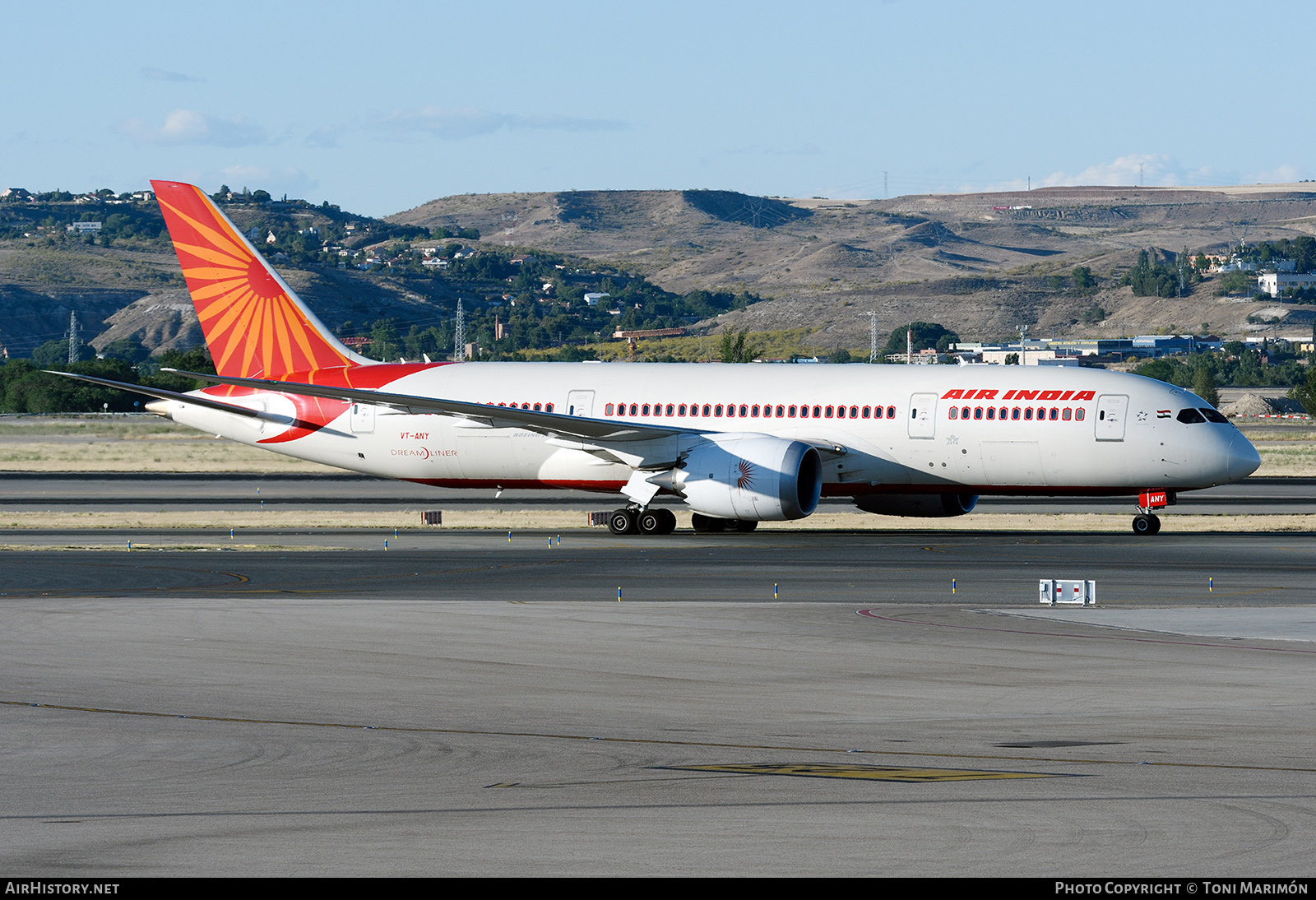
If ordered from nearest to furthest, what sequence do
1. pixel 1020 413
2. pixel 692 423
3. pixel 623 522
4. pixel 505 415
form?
pixel 1020 413 < pixel 505 415 < pixel 623 522 < pixel 692 423

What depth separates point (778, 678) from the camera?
1900 cm

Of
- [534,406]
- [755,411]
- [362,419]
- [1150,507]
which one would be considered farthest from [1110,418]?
[362,419]

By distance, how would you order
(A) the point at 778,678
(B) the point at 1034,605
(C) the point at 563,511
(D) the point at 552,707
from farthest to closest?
(C) the point at 563,511
(B) the point at 1034,605
(A) the point at 778,678
(D) the point at 552,707

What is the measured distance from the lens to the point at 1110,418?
39.1 m

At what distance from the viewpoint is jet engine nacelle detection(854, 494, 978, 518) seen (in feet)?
135

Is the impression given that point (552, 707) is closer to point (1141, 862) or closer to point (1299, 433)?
point (1141, 862)

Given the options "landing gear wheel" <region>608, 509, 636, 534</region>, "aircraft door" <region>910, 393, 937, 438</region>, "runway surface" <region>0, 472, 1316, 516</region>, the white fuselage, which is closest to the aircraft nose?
the white fuselage

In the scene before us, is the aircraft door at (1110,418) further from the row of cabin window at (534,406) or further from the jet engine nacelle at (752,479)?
the row of cabin window at (534,406)

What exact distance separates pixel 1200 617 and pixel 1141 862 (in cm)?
1538

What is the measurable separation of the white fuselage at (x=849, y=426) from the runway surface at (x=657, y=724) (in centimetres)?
767

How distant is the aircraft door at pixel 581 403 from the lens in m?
43.2

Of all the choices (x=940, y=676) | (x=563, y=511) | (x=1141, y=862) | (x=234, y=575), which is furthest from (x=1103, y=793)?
(x=563, y=511)

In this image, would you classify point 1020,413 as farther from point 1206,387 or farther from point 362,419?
point 1206,387

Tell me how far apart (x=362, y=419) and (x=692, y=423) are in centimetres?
1009
